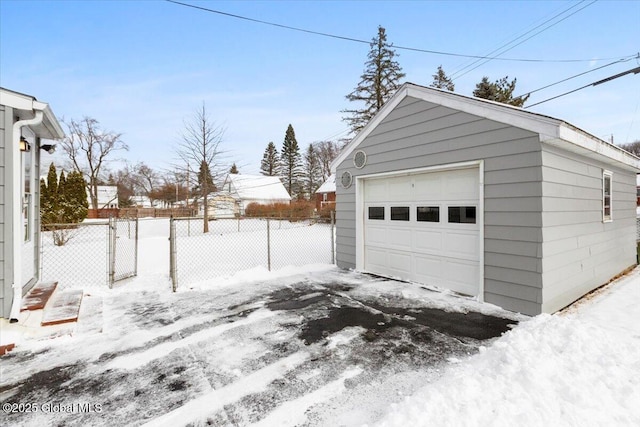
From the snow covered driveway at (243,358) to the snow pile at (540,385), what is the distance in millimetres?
265

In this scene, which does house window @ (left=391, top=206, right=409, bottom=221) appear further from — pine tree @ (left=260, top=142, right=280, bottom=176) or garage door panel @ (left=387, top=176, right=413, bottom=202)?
pine tree @ (left=260, top=142, right=280, bottom=176)

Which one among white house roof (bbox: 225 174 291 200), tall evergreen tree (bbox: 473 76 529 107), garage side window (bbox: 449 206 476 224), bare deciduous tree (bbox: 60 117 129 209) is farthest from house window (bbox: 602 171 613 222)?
bare deciduous tree (bbox: 60 117 129 209)

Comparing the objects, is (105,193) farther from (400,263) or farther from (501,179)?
(501,179)

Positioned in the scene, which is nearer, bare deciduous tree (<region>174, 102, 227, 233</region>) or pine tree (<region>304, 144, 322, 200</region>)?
bare deciduous tree (<region>174, 102, 227, 233</region>)

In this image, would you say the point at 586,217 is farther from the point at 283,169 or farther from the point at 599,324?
the point at 283,169

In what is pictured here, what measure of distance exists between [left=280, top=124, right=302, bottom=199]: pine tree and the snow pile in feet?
125

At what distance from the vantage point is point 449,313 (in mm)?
4125

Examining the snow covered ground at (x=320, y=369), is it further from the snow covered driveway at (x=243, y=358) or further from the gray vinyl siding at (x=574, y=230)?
the gray vinyl siding at (x=574, y=230)

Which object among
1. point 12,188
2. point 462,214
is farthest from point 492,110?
point 12,188

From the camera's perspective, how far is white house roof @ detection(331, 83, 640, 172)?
12.4 feet

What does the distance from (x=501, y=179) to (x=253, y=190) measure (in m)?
30.2

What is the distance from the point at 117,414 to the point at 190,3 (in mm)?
6427

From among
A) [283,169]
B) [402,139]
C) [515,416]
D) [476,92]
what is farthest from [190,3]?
[283,169]

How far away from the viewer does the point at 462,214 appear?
4934 mm
